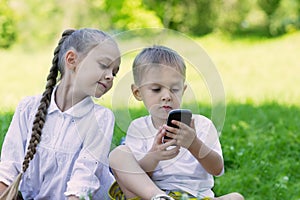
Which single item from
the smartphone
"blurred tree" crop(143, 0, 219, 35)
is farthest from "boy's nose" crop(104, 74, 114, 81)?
"blurred tree" crop(143, 0, 219, 35)

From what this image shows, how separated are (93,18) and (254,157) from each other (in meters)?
8.73

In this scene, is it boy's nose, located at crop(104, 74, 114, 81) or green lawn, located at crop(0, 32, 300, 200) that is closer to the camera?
boy's nose, located at crop(104, 74, 114, 81)

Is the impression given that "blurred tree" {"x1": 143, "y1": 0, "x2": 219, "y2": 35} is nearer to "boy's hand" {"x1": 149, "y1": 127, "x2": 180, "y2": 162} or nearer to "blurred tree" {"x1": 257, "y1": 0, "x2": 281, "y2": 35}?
"blurred tree" {"x1": 257, "y1": 0, "x2": 281, "y2": 35}

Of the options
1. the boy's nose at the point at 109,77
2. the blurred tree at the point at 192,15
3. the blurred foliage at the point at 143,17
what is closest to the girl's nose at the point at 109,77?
the boy's nose at the point at 109,77

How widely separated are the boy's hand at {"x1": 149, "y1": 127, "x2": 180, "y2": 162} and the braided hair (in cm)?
50

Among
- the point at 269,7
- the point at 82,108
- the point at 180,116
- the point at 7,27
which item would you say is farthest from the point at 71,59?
the point at 269,7

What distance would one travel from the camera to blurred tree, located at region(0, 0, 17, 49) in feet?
40.4

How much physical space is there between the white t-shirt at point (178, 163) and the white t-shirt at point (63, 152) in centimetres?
15

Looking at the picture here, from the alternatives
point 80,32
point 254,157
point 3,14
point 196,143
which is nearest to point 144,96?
point 196,143

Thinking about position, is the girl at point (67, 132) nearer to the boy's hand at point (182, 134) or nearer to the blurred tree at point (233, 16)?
the boy's hand at point (182, 134)

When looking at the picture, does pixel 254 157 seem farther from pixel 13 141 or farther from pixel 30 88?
pixel 30 88

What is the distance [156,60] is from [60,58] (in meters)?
0.61

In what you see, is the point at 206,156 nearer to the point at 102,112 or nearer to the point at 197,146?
the point at 197,146

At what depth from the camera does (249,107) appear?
259 inches
